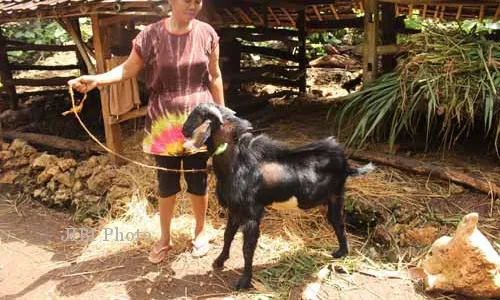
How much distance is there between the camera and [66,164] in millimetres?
5906

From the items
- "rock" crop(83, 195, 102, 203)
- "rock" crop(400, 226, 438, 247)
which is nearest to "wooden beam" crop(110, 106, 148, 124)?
"rock" crop(83, 195, 102, 203)

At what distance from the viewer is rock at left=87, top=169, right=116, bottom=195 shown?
17.9 ft

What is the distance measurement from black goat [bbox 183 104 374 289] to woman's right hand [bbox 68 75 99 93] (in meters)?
0.71

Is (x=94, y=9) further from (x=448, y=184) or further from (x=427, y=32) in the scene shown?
(x=448, y=184)

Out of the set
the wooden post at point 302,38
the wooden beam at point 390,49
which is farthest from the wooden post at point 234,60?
the wooden beam at point 390,49

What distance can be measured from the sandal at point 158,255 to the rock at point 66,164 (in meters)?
2.41

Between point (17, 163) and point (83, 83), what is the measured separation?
3.86m

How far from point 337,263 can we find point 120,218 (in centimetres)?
248

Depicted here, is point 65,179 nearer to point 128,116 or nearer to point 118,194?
point 118,194

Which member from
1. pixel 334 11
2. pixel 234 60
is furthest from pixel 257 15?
pixel 334 11

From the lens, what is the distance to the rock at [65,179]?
5.75 m

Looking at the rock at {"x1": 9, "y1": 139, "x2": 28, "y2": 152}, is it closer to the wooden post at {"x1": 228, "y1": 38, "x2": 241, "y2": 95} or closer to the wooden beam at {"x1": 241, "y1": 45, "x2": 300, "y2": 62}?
the wooden post at {"x1": 228, "y1": 38, "x2": 241, "y2": 95}

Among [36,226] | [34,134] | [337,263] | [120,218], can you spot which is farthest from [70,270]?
[34,134]

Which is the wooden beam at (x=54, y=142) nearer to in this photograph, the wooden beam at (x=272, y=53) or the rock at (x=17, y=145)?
the rock at (x=17, y=145)
